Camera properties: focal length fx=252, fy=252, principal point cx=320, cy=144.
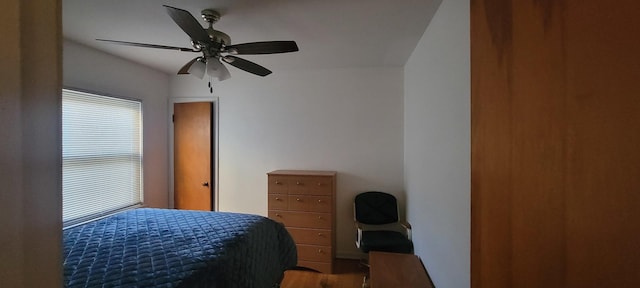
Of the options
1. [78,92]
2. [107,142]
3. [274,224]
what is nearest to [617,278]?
[274,224]

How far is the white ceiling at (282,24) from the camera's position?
1753mm

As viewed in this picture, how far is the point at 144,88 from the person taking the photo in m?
3.27

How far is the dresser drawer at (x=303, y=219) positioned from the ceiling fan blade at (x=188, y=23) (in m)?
2.01

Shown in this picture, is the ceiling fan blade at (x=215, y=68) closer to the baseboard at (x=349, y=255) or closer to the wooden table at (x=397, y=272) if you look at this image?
the wooden table at (x=397, y=272)

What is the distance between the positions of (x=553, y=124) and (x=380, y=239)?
2408mm

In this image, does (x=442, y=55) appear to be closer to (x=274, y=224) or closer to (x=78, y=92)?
(x=274, y=224)

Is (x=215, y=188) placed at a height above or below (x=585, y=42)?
below

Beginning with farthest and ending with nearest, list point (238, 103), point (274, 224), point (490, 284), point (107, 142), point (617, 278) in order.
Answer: point (238, 103) → point (107, 142) → point (274, 224) → point (490, 284) → point (617, 278)

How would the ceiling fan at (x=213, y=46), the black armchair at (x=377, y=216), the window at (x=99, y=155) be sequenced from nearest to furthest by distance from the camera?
the ceiling fan at (x=213, y=46) < the window at (x=99, y=155) < the black armchair at (x=377, y=216)

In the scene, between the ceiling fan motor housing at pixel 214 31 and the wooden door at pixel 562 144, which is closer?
the wooden door at pixel 562 144

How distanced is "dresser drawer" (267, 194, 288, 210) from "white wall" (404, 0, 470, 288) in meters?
1.45

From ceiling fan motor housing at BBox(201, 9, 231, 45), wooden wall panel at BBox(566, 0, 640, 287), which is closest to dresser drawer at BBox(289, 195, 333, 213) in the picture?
ceiling fan motor housing at BBox(201, 9, 231, 45)

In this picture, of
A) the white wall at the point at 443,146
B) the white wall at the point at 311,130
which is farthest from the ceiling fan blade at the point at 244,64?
the white wall at the point at 443,146

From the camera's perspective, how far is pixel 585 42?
1.36 feet
